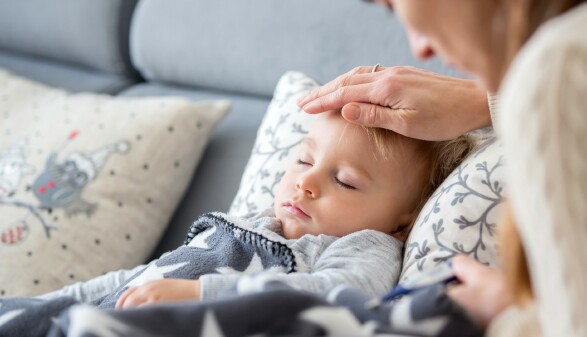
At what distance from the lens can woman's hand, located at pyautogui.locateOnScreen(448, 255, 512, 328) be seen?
2.60 feet

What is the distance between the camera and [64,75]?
2.26 m

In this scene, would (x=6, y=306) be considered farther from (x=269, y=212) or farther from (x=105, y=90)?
(x=105, y=90)

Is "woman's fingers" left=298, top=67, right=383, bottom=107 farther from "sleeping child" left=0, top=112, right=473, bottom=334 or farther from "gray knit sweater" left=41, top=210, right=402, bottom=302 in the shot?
"gray knit sweater" left=41, top=210, right=402, bottom=302

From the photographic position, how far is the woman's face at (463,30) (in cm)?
65

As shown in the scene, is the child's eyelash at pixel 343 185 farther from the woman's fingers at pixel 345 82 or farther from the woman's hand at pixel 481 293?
the woman's hand at pixel 481 293

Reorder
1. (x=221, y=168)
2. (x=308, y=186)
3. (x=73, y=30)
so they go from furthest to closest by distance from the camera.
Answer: (x=73, y=30), (x=221, y=168), (x=308, y=186)

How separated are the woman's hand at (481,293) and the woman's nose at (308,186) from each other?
0.37 metres

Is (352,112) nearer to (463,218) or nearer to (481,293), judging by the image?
(463,218)

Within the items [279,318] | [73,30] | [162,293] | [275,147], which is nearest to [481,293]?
[279,318]

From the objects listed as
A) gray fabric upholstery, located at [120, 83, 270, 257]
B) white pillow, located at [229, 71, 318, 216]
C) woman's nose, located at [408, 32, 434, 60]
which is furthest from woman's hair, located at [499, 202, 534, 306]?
gray fabric upholstery, located at [120, 83, 270, 257]

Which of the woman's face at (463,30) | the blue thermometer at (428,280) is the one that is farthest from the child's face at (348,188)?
the woman's face at (463,30)

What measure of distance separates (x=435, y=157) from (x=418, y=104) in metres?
0.14

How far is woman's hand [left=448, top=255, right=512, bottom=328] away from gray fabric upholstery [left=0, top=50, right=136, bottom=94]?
150cm

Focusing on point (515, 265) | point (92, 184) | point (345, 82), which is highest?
point (345, 82)
